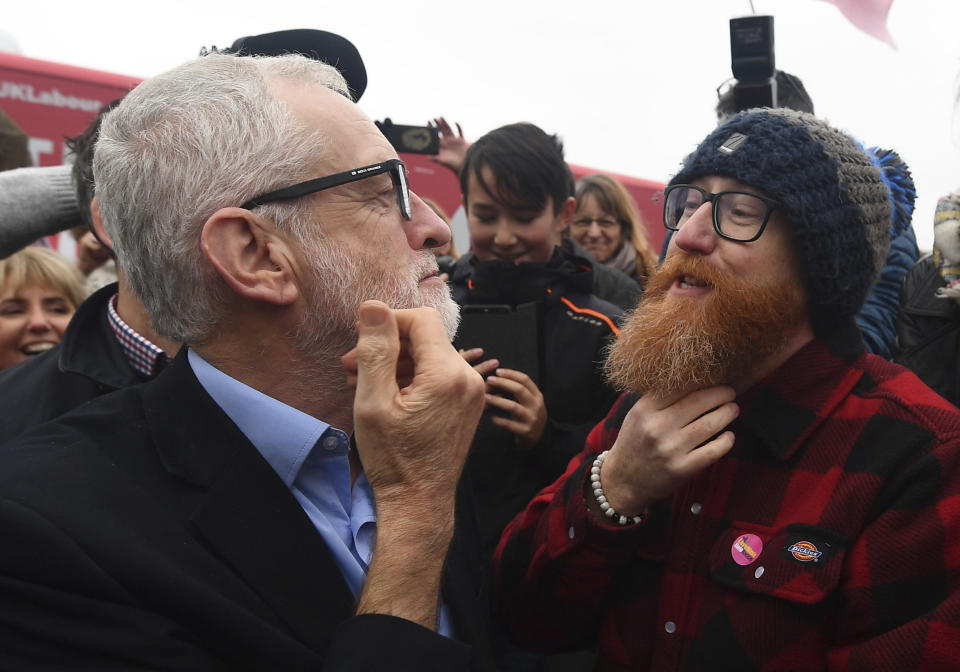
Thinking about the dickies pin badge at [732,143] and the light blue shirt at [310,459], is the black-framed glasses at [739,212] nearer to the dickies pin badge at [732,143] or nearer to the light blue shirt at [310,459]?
the dickies pin badge at [732,143]

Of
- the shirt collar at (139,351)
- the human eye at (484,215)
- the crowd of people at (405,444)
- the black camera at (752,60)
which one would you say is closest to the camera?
the crowd of people at (405,444)

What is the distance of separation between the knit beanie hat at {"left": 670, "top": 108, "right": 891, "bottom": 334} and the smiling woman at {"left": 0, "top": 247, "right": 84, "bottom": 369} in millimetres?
2751

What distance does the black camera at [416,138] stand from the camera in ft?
12.7

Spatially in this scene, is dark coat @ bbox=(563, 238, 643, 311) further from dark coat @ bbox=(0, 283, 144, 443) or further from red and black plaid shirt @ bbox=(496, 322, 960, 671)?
dark coat @ bbox=(0, 283, 144, 443)

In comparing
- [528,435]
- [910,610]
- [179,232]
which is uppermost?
[179,232]

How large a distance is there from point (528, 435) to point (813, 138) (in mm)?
1237

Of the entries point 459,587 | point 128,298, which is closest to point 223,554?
point 459,587

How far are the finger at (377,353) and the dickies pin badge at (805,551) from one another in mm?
809

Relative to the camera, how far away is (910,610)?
1.41 meters

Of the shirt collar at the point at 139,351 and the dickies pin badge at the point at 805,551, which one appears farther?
the shirt collar at the point at 139,351

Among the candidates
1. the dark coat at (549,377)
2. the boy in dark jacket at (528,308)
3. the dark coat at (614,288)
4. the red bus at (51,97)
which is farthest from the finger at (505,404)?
the red bus at (51,97)

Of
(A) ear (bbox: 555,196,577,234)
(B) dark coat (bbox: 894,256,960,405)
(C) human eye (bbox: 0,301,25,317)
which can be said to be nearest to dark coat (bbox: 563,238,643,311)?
(A) ear (bbox: 555,196,577,234)

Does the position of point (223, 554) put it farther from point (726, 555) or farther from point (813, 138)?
point (813, 138)

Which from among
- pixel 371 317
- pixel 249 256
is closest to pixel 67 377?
pixel 249 256
